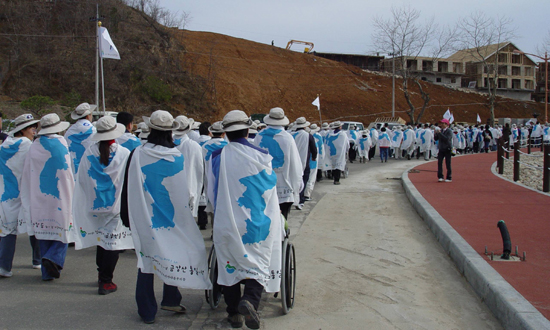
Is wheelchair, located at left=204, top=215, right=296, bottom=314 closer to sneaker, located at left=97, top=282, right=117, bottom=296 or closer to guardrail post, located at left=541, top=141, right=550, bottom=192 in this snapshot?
sneaker, located at left=97, top=282, right=117, bottom=296

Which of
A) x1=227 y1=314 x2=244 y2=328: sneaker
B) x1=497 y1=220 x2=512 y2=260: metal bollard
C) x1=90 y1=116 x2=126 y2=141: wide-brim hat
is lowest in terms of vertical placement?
x1=227 y1=314 x2=244 y2=328: sneaker

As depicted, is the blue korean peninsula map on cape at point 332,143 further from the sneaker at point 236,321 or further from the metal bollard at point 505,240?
the sneaker at point 236,321

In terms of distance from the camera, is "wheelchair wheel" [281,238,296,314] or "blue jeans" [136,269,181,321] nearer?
"blue jeans" [136,269,181,321]

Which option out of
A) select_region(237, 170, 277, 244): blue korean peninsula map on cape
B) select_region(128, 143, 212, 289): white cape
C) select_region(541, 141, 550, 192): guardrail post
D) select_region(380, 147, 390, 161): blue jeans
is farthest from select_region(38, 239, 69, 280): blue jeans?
select_region(380, 147, 390, 161): blue jeans

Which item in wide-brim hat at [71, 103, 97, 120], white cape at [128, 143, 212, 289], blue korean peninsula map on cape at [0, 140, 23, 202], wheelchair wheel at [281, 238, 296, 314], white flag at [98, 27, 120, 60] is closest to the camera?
white cape at [128, 143, 212, 289]

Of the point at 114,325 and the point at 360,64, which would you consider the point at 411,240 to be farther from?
the point at 360,64

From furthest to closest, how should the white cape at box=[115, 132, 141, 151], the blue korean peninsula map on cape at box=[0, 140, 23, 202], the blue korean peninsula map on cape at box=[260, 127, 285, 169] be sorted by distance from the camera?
the white cape at box=[115, 132, 141, 151] < the blue korean peninsula map on cape at box=[260, 127, 285, 169] < the blue korean peninsula map on cape at box=[0, 140, 23, 202]

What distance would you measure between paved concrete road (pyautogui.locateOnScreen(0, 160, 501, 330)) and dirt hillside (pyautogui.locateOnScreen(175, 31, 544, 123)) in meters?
38.1

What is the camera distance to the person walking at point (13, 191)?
Answer: 6.04 metres

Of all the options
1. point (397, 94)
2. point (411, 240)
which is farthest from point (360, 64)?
point (411, 240)

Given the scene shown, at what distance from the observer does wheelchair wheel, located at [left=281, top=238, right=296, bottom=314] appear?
4.61 m

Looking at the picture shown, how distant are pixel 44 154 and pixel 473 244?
19.2ft

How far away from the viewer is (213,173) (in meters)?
4.49

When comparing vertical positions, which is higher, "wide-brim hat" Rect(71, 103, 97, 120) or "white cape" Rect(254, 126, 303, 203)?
"wide-brim hat" Rect(71, 103, 97, 120)
